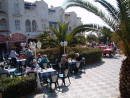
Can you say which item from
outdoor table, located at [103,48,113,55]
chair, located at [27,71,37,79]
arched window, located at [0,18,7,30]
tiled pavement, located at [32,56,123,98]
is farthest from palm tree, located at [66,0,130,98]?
arched window, located at [0,18,7,30]

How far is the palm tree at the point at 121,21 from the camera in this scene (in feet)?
35.7

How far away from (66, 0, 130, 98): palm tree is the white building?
2730cm

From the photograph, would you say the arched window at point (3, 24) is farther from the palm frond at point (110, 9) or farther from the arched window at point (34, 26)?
the palm frond at point (110, 9)

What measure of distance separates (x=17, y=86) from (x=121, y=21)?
213 inches

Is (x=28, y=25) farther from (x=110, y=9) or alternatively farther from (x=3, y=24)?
(x=110, y=9)

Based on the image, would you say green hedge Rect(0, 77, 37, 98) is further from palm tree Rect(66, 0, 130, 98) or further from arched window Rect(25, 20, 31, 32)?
arched window Rect(25, 20, 31, 32)

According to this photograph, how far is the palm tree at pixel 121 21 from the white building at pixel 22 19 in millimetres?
27304

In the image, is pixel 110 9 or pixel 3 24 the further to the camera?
pixel 3 24

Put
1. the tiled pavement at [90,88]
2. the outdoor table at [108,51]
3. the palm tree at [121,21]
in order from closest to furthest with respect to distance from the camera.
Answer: the palm tree at [121,21], the tiled pavement at [90,88], the outdoor table at [108,51]

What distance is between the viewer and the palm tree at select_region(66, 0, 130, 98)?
10875 millimetres

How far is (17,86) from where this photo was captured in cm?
1346

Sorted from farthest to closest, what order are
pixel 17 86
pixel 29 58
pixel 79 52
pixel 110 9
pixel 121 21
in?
pixel 79 52, pixel 29 58, pixel 17 86, pixel 110 9, pixel 121 21

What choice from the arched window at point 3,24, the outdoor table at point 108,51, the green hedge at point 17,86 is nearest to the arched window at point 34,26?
the arched window at point 3,24

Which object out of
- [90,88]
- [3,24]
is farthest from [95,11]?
[3,24]
